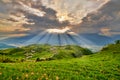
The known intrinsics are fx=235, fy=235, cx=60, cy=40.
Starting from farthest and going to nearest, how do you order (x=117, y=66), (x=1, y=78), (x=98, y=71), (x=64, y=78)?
1. (x=117, y=66)
2. (x=98, y=71)
3. (x=64, y=78)
4. (x=1, y=78)

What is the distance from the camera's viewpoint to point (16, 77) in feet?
97.8

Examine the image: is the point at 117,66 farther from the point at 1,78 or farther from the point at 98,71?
the point at 1,78

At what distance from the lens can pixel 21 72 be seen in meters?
32.3

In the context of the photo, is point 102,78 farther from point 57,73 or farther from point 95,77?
point 57,73

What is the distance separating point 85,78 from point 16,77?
989cm

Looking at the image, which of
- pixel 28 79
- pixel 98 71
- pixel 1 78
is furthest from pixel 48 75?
pixel 98 71

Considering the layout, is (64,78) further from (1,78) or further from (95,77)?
(1,78)

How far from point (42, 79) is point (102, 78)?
400 inches

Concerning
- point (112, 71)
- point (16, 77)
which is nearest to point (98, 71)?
point (112, 71)

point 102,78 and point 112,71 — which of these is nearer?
point 102,78

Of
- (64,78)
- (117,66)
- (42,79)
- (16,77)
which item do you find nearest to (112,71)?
(117,66)

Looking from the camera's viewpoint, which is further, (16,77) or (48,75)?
(48,75)

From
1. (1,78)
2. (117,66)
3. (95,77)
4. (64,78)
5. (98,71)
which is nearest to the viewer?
(1,78)

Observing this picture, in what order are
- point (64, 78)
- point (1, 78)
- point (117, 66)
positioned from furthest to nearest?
point (117, 66), point (64, 78), point (1, 78)
